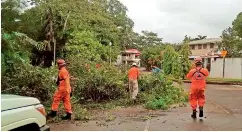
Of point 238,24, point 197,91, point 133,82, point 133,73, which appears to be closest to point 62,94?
point 197,91

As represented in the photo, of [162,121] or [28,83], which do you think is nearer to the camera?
[162,121]

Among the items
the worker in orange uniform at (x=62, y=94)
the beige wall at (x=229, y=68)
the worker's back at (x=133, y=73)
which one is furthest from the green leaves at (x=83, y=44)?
the worker in orange uniform at (x=62, y=94)

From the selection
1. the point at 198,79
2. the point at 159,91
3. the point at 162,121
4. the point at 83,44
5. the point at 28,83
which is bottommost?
the point at 162,121

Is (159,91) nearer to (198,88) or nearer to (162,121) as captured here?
(198,88)

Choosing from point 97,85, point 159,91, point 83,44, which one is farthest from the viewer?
point 83,44

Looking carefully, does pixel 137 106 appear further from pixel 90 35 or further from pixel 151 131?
pixel 90 35

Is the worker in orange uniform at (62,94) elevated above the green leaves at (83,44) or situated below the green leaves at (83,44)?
below

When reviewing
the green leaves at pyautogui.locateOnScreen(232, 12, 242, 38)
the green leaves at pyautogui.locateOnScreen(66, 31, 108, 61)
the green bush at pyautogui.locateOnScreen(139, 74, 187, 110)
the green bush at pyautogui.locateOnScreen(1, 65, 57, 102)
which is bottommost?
the green bush at pyautogui.locateOnScreen(139, 74, 187, 110)

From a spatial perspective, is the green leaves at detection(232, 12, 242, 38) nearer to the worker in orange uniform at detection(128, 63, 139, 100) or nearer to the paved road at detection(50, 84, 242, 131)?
the worker in orange uniform at detection(128, 63, 139, 100)

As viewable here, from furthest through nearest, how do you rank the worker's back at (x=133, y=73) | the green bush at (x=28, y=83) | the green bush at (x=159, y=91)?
Result: the worker's back at (x=133, y=73)
the green bush at (x=159, y=91)
the green bush at (x=28, y=83)

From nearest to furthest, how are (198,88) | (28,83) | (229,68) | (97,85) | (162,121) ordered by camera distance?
(162,121) → (198,88) → (28,83) → (97,85) → (229,68)

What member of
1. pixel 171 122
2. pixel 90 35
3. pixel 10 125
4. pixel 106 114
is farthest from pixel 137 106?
pixel 90 35

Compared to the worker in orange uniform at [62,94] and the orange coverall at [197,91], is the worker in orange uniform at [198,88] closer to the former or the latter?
the orange coverall at [197,91]

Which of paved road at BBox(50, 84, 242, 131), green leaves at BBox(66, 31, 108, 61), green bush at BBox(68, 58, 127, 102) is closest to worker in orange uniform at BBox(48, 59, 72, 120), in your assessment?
paved road at BBox(50, 84, 242, 131)
